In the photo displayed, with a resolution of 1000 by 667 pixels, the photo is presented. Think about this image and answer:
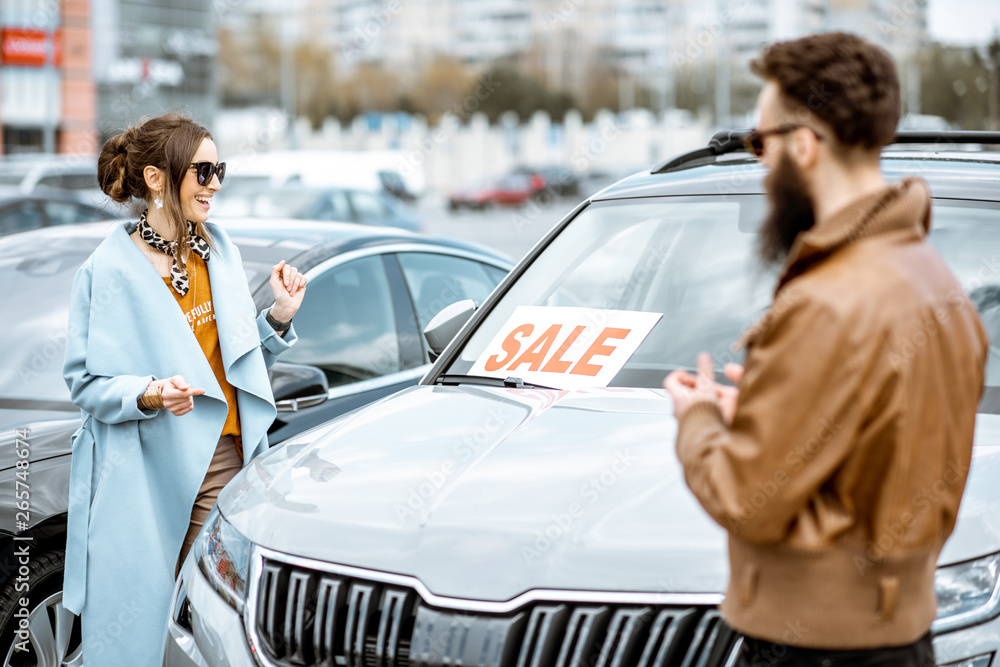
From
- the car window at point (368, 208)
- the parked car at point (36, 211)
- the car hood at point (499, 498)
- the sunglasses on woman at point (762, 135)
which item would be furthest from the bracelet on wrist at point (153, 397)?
the car window at point (368, 208)

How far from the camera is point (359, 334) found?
15.5 ft

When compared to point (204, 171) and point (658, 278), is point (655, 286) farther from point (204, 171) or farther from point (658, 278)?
point (204, 171)

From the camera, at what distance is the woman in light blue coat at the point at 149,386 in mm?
3174

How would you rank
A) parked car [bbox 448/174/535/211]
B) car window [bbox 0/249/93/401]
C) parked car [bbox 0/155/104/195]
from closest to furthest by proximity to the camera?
car window [bbox 0/249/93/401] → parked car [bbox 0/155/104/195] → parked car [bbox 448/174/535/211]

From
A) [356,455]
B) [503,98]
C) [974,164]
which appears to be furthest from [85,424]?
[503,98]

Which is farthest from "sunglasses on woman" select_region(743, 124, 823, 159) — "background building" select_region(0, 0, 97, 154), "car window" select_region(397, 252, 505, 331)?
"background building" select_region(0, 0, 97, 154)

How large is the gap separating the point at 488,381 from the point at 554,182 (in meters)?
45.1

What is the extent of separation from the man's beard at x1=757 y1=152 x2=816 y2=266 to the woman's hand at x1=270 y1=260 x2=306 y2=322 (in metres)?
1.95

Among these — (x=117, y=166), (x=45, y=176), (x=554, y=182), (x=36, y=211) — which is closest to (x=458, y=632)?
(x=117, y=166)

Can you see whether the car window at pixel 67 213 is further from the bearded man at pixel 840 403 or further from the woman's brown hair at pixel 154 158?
the bearded man at pixel 840 403

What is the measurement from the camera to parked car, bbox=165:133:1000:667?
2172 mm

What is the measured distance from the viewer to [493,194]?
45250 millimetres

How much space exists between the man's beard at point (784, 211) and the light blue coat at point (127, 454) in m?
1.92

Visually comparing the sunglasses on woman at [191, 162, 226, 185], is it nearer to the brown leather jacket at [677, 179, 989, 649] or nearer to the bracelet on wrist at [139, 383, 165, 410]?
the bracelet on wrist at [139, 383, 165, 410]
